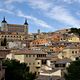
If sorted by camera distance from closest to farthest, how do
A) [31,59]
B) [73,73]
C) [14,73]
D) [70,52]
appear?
[14,73], [73,73], [31,59], [70,52]

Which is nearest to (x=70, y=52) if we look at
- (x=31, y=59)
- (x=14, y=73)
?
(x=31, y=59)

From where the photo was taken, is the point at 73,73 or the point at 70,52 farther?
the point at 70,52

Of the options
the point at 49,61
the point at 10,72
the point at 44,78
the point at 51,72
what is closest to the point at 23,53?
the point at 49,61

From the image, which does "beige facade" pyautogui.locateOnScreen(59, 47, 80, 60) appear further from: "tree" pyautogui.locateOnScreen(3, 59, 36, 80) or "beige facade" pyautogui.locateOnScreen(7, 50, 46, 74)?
"tree" pyautogui.locateOnScreen(3, 59, 36, 80)

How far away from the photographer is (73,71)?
4025cm

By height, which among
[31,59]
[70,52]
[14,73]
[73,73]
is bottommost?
[73,73]

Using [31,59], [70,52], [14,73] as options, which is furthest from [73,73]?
[70,52]

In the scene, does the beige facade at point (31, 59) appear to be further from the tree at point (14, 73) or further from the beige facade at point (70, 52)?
the tree at point (14, 73)

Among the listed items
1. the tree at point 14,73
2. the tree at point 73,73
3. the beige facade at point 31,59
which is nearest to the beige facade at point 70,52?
the beige facade at point 31,59

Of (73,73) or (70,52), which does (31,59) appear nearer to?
(70,52)

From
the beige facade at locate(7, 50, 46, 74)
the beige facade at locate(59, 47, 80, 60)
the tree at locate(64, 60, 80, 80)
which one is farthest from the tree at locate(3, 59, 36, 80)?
the beige facade at locate(59, 47, 80, 60)

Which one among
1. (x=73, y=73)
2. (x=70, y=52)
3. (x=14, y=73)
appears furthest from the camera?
(x=70, y=52)

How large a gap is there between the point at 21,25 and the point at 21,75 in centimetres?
16124

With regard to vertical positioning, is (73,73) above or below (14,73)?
below
